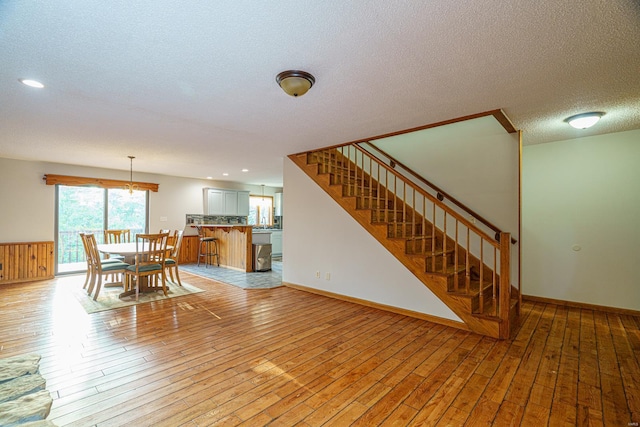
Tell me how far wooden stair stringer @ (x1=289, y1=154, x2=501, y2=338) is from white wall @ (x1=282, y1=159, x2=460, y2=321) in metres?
0.08

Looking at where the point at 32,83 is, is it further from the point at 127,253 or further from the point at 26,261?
the point at 26,261

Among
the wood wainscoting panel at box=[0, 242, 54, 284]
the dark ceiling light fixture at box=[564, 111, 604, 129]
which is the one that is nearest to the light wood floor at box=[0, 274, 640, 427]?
the wood wainscoting panel at box=[0, 242, 54, 284]

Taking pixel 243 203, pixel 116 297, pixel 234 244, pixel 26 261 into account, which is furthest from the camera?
pixel 243 203

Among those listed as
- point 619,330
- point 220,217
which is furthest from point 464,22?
point 220,217

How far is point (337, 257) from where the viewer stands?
14.5ft

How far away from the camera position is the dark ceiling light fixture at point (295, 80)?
6.96 ft

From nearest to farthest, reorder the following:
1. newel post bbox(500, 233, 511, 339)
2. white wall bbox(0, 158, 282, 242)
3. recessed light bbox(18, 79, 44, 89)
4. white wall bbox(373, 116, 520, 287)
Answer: recessed light bbox(18, 79, 44, 89) < newel post bbox(500, 233, 511, 339) < white wall bbox(373, 116, 520, 287) < white wall bbox(0, 158, 282, 242)

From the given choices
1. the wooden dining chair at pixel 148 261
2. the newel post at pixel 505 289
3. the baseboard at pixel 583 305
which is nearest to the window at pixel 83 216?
the wooden dining chair at pixel 148 261

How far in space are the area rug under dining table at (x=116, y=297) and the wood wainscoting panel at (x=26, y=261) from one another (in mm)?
1413

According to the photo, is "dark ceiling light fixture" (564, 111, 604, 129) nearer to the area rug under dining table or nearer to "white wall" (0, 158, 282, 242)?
the area rug under dining table

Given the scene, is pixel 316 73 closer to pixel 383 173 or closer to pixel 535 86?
pixel 535 86

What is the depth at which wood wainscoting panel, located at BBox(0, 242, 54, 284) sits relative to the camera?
5.14 metres

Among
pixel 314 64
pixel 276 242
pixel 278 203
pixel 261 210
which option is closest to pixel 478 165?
pixel 314 64

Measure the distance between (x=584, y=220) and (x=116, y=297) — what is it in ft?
22.7
